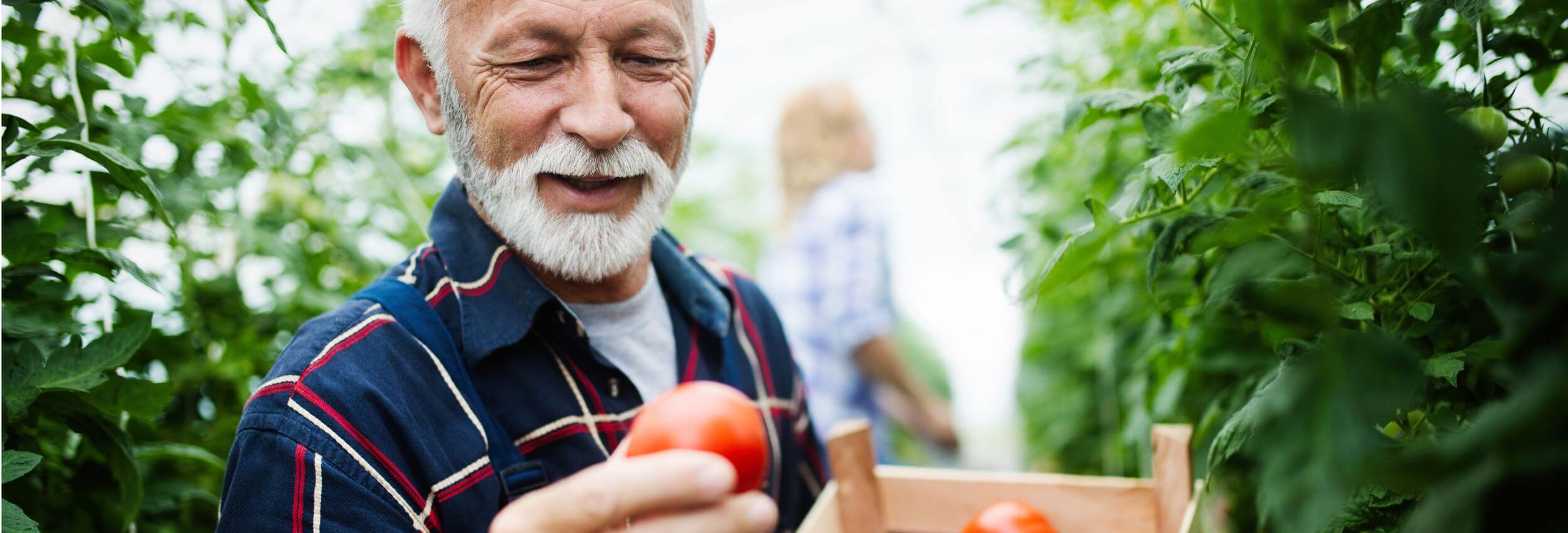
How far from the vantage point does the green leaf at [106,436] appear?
1009 mm

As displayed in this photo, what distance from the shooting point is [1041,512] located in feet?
4.60

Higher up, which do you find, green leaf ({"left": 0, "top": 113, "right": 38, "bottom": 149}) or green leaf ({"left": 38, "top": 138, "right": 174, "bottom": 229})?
green leaf ({"left": 0, "top": 113, "right": 38, "bottom": 149})

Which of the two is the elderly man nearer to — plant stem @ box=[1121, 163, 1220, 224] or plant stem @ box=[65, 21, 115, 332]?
plant stem @ box=[65, 21, 115, 332]

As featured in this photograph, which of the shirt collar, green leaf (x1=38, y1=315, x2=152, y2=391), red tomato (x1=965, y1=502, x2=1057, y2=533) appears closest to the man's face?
the shirt collar

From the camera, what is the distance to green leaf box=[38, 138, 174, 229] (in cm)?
91

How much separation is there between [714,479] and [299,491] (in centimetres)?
49

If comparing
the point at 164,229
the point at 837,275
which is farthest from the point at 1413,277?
Result: the point at 837,275

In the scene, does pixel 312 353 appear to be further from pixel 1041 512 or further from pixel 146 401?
pixel 1041 512

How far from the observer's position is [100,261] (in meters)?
1.04

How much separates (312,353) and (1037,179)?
154cm

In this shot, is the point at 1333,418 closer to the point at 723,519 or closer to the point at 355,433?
the point at 723,519

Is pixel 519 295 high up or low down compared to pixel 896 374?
up

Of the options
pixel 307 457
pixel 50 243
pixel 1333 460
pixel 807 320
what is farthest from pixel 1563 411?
pixel 807 320

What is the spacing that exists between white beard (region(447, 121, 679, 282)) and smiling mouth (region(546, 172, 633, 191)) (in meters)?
0.02
